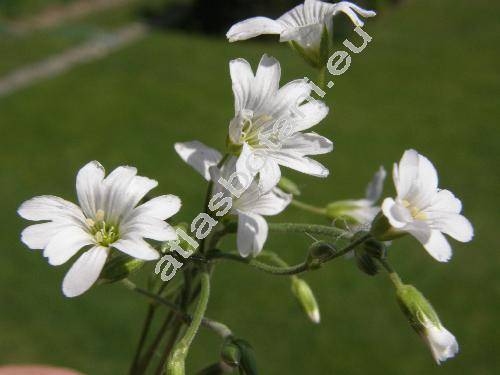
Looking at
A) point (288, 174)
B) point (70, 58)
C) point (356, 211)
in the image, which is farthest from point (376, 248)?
point (70, 58)

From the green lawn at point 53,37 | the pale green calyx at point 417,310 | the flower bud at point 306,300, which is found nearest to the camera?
the pale green calyx at point 417,310

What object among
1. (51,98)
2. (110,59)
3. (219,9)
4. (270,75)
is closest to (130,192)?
(270,75)

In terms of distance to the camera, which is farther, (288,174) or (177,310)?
(288,174)

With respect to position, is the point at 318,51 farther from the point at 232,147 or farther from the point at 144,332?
the point at 144,332

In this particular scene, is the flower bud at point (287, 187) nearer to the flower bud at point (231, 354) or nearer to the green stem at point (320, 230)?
the green stem at point (320, 230)

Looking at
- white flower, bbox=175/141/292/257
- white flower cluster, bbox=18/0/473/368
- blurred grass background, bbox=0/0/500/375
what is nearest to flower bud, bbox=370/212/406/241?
white flower cluster, bbox=18/0/473/368

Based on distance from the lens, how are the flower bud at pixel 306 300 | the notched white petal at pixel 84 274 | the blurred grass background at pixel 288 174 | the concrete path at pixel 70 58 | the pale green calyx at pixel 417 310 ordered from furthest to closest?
the concrete path at pixel 70 58, the blurred grass background at pixel 288 174, the flower bud at pixel 306 300, the pale green calyx at pixel 417 310, the notched white petal at pixel 84 274

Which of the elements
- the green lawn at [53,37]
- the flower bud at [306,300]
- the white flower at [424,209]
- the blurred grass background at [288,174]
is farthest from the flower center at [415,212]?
the green lawn at [53,37]

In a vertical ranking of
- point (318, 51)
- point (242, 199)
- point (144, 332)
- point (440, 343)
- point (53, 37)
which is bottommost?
point (53, 37)
